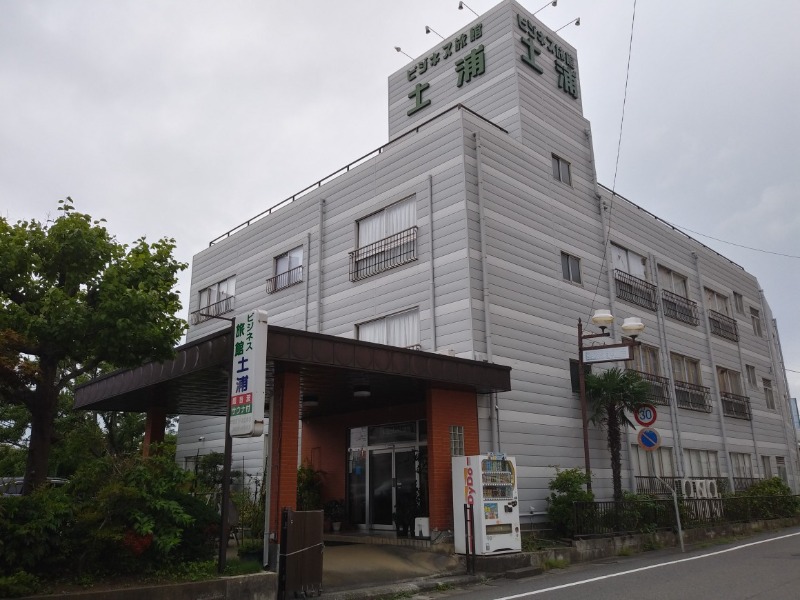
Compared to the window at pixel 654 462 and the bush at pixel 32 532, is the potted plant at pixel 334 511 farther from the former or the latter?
the bush at pixel 32 532

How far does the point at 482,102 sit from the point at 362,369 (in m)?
12.6

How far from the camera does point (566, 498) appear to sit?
15.7 m

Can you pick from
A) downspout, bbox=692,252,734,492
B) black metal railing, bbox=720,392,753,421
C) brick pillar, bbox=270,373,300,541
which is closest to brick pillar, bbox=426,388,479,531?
brick pillar, bbox=270,373,300,541

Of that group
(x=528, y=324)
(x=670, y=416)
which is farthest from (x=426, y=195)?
(x=670, y=416)

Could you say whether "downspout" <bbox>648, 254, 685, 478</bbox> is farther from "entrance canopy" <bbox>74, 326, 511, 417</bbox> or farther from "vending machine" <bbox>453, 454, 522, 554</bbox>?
"vending machine" <bbox>453, 454, 522, 554</bbox>

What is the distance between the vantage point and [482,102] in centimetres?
2192

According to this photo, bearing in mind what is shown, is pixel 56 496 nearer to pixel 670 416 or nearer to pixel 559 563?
pixel 559 563

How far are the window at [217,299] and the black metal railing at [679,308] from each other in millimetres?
15963

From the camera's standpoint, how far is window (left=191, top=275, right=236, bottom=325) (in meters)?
25.0

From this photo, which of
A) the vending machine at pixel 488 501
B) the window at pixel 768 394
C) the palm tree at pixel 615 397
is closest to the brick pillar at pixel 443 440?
the vending machine at pixel 488 501

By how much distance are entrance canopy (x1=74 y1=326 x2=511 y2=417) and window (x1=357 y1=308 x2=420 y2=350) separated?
179 cm

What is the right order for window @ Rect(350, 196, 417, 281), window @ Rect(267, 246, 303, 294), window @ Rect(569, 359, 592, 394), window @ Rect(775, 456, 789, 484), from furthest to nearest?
1. window @ Rect(775, 456, 789, 484)
2. window @ Rect(267, 246, 303, 294)
3. window @ Rect(569, 359, 592, 394)
4. window @ Rect(350, 196, 417, 281)

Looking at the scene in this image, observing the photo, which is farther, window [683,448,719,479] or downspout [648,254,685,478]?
window [683,448,719,479]

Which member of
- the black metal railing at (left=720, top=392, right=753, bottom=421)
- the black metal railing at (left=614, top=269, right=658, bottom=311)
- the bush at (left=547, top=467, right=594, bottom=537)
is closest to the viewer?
the bush at (left=547, top=467, right=594, bottom=537)
